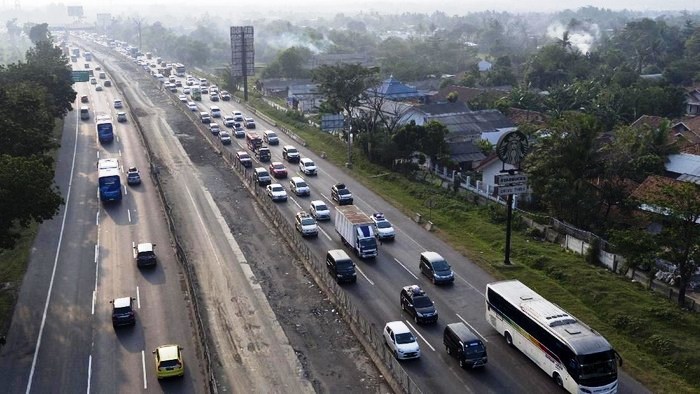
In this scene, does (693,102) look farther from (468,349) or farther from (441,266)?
(468,349)

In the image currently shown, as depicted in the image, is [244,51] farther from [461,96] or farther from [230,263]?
[230,263]

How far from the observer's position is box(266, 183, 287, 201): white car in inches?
2500

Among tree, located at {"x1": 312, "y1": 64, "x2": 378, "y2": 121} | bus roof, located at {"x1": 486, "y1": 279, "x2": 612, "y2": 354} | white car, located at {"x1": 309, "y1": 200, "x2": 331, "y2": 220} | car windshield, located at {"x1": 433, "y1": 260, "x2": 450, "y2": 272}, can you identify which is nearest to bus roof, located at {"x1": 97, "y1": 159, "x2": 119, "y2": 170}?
white car, located at {"x1": 309, "y1": 200, "x2": 331, "y2": 220}

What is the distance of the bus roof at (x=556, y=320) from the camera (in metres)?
30.4

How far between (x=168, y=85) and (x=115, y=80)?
1925cm

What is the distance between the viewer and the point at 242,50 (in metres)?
127

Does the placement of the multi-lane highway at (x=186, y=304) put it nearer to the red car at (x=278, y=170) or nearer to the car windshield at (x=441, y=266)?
the car windshield at (x=441, y=266)

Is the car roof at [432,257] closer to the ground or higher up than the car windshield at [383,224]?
closer to the ground

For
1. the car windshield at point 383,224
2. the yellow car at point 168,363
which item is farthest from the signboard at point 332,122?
the yellow car at point 168,363

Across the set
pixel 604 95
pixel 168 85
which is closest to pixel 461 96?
pixel 604 95

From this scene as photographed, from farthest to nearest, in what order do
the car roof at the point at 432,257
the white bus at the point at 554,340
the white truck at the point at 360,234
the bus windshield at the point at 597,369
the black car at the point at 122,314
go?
the white truck at the point at 360,234, the car roof at the point at 432,257, the black car at the point at 122,314, the white bus at the point at 554,340, the bus windshield at the point at 597,369

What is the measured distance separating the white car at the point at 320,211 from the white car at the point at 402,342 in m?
23.5

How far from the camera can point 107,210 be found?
2403 inches

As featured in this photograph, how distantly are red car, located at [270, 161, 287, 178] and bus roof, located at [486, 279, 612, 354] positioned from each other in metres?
38.8
